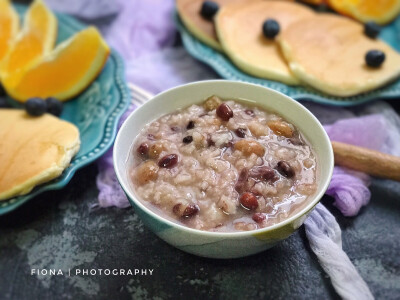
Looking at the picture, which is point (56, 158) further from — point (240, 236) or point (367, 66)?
point (367, 66)

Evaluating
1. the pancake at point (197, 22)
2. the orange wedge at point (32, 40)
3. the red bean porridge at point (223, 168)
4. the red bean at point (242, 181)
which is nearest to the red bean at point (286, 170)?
the red bean porridge at point (223, 168)

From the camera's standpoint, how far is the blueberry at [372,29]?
→ 2.79 meters

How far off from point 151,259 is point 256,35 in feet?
5.17

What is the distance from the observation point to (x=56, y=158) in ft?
6.55

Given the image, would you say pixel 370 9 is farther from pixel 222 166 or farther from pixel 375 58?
pixel 222 166

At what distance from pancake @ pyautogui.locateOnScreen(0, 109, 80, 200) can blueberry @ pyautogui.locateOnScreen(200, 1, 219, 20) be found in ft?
4.00

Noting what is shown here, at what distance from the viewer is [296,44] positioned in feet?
8.72

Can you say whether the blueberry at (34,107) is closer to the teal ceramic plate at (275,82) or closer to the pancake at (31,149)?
the pancake at (31,149)

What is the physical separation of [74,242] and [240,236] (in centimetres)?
82

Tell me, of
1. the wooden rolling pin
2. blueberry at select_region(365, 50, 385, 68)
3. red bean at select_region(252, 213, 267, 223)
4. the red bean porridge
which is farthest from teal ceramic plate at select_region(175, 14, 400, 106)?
red bean at select_region(252, 213, 267, 223)

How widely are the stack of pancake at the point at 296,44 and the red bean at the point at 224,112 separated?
704 millimetres

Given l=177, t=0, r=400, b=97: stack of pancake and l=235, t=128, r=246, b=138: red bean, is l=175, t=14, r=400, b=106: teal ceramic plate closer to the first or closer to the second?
l=177, t=0, r=400, b=97: stack of pancake

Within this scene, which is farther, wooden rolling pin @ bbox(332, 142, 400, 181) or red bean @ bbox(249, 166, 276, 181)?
wooden rolling pin @ bbox(332, 142, 400, 181)

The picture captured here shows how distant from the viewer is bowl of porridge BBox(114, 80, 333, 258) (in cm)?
158
